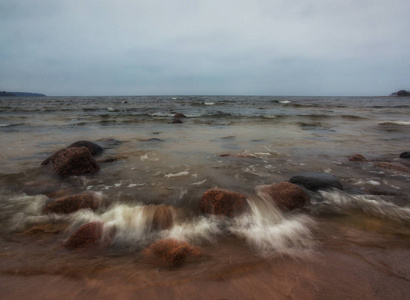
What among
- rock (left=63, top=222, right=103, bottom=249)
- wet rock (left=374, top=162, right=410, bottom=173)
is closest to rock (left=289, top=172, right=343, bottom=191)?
Result: wet rock (left=374, top=162, right=410, bottom=173)

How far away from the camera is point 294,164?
4.96 m

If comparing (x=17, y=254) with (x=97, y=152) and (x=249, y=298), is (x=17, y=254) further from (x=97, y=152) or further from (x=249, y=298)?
(x=97, y=152)

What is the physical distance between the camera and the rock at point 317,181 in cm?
343

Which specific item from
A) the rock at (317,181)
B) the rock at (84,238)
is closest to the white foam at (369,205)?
the rock at (317,181)

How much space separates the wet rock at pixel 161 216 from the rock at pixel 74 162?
1988 mm

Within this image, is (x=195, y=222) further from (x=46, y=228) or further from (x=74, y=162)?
(x=74, y=162)

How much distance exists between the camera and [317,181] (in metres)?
3.53

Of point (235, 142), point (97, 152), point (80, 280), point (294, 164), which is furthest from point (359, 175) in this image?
point (97, 152)

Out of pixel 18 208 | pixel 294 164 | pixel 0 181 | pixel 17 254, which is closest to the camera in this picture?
pixel 17 254

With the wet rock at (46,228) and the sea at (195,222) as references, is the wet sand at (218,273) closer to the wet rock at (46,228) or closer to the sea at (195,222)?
the sea at (195,222)

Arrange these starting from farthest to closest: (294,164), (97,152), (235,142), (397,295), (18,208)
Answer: (235,142)
(97,152)
(294,164)
(18,208)
(397,295)

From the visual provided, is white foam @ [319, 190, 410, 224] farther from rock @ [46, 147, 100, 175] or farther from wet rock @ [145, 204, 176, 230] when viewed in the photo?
rock @ [46, 147, 100, 175]

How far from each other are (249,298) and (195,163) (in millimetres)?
3585

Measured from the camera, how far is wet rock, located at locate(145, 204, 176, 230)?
8.62 feet
